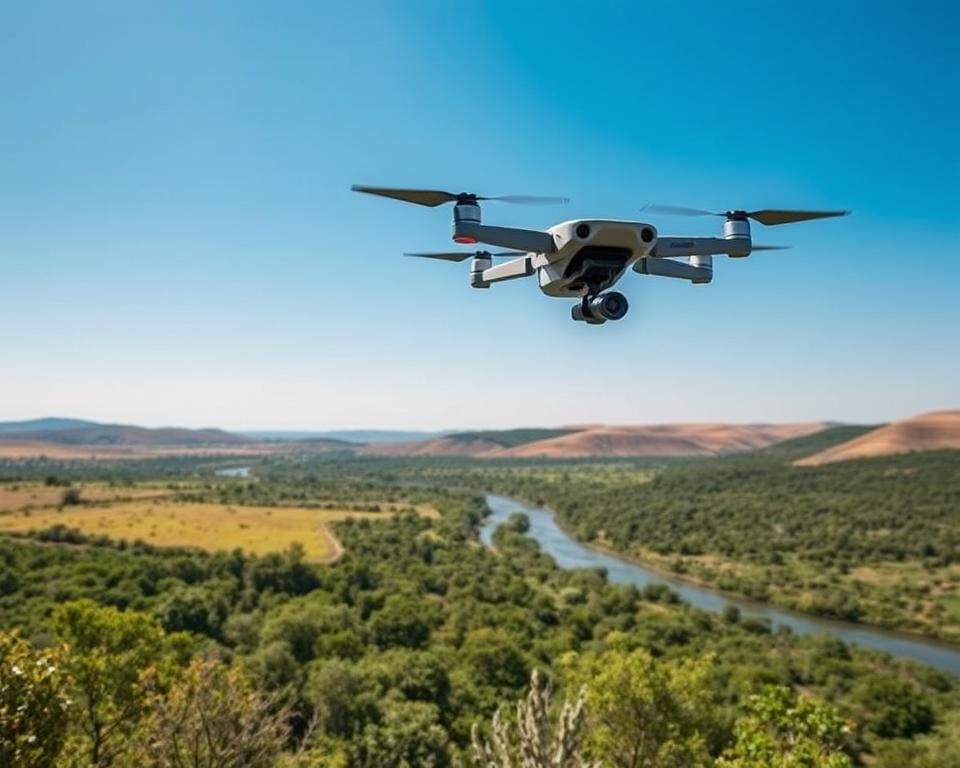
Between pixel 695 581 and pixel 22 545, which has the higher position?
pixel 22 545

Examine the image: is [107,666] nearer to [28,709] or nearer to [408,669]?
[28,709]

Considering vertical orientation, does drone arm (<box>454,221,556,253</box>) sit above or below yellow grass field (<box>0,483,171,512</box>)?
above

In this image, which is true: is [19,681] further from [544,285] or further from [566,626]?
[566,626]

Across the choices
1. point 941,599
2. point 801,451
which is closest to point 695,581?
point 941,599

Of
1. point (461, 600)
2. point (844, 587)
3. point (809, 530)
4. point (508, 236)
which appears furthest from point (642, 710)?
point (809, 530)

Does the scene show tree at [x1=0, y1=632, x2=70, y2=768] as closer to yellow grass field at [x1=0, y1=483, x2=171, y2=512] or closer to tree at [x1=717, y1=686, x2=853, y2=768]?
tree at [x1=717, y1=686, x2=853, y2=768]

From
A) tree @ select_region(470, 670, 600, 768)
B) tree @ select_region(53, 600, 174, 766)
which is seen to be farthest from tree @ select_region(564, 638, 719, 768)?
tree @ select_region(470, 670, 600, 768)

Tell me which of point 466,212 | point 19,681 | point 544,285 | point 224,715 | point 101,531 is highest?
point 466,212
